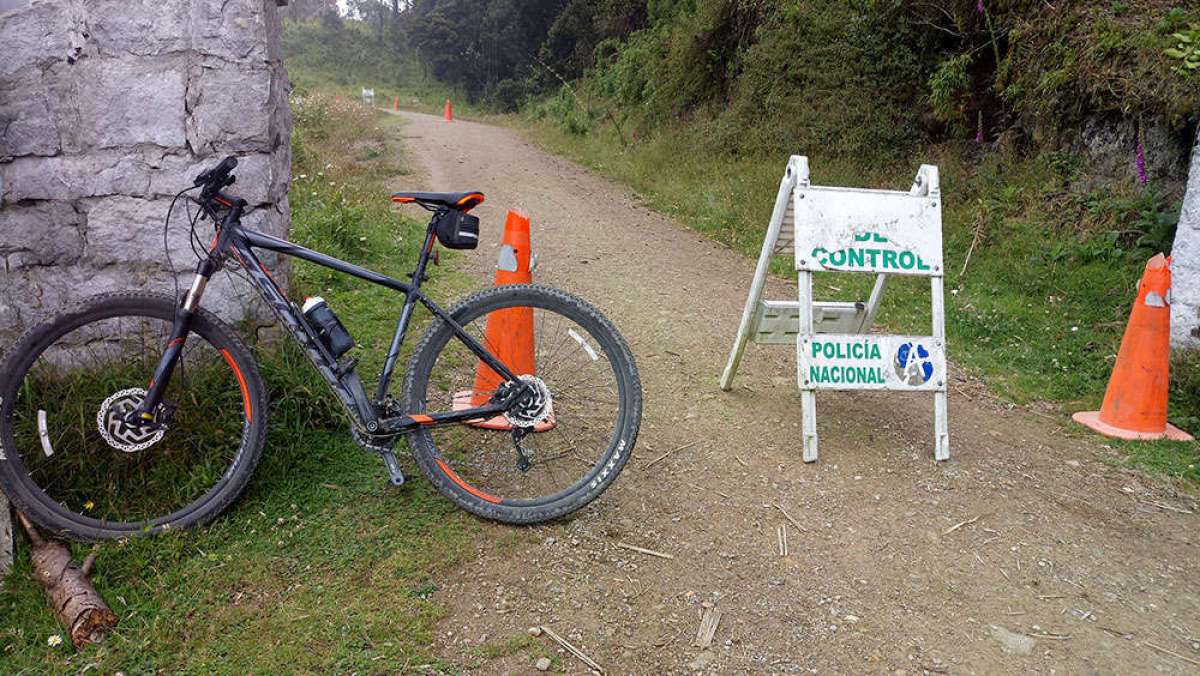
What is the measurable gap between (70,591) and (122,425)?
0.63 meters

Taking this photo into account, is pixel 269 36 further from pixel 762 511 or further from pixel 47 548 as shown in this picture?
pixel 762 511

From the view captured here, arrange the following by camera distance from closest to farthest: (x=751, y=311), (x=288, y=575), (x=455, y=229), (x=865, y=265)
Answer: (x=288, y=575)
(x=455, y=229)
(x=865, y=265)
(x=751, y=311)

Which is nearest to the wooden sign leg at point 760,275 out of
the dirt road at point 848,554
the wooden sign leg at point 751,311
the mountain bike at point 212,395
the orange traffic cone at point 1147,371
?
the wooden sign leg at point 751,311

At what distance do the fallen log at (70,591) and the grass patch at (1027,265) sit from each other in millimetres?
4634

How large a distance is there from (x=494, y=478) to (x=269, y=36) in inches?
89.4

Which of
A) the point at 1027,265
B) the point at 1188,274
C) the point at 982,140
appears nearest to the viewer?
the point at 1188,274

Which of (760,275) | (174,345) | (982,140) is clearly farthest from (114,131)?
(982,140)

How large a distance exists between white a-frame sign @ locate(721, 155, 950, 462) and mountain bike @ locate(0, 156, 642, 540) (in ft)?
4.03

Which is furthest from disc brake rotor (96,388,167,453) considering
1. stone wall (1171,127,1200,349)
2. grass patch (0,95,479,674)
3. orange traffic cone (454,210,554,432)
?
stone wall (1171,127,1200,349)

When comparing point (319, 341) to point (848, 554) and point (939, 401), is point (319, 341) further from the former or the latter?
point (939, 401)

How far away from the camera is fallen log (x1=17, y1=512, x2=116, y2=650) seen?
2682 millimetres

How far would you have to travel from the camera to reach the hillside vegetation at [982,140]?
594 cm

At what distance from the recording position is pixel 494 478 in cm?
363

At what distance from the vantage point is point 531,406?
3324 mm
